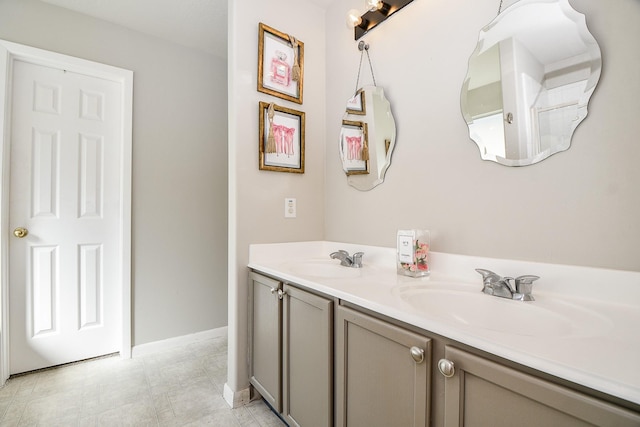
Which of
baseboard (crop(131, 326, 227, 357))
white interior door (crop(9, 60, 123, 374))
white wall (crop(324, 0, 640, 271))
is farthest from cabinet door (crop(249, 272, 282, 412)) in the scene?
white interior door (crop(9, 60, 123, 374))

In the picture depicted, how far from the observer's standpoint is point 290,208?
73.6 inches

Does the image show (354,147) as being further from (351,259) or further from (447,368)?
(447,368)

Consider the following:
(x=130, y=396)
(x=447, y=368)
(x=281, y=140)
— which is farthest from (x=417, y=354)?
(x=130, y=396)

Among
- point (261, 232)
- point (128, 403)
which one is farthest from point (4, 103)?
point (128, 403)

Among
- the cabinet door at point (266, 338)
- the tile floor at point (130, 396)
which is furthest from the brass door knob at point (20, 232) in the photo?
the cabinet door at point (266, 338)

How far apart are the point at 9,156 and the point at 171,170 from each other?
951 millimetres

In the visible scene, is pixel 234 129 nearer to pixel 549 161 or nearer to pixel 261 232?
pixel 261 232

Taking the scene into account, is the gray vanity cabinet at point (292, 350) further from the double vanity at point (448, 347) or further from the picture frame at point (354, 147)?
the picture frame at point (354, 147)

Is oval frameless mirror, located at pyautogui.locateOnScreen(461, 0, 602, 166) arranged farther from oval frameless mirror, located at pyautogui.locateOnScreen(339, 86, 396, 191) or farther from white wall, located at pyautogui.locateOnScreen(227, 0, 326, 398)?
white wall, located at pyautogui.locateOnScreen(227, 0, 326, 398)

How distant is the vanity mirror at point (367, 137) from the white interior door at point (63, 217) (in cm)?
178

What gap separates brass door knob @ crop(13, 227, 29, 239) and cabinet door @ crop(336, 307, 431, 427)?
2231 millimetres

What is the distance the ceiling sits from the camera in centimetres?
201

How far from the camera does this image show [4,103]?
73.2 inches

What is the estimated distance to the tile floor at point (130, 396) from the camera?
5.07 feet
